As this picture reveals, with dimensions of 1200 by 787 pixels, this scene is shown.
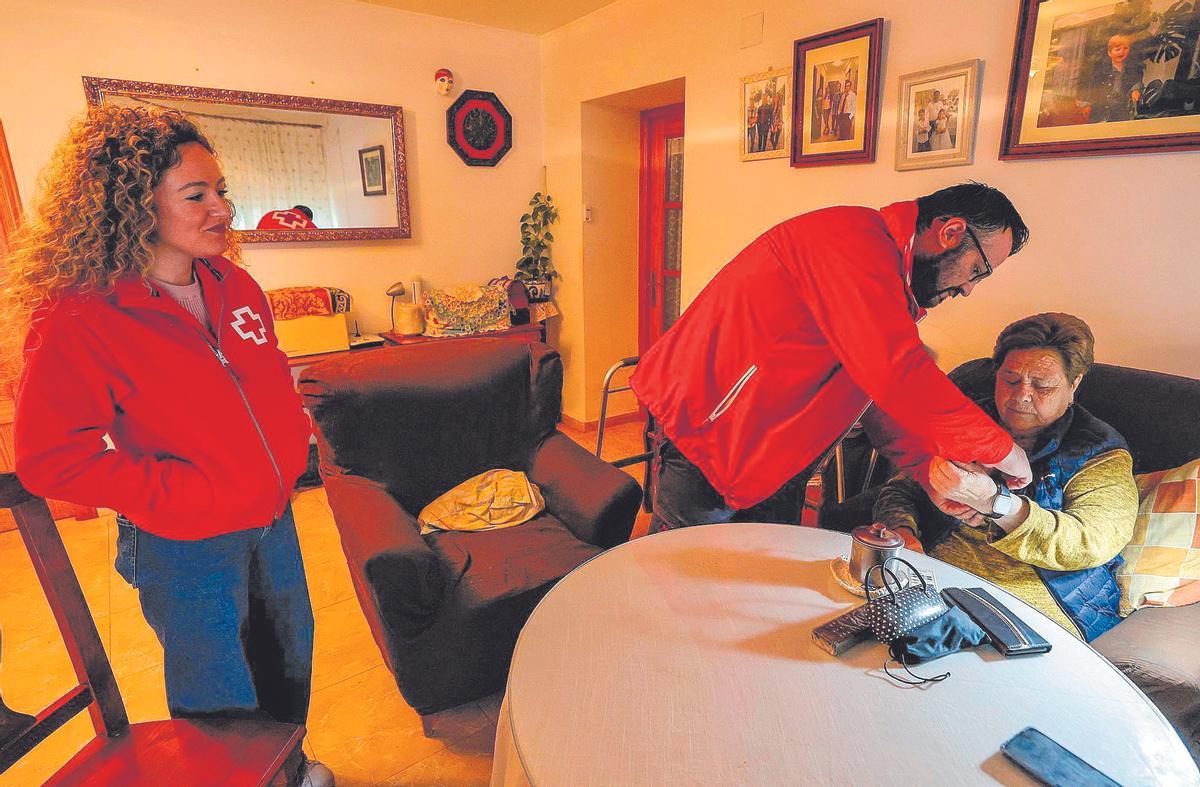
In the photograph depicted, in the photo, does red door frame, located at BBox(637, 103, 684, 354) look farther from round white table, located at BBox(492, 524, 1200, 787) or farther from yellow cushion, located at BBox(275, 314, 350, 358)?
round white table, located at BBox(492, 524, 1200, 787)

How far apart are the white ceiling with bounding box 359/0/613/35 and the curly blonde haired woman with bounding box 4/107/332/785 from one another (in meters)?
2.74

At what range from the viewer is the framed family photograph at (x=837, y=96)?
223cm

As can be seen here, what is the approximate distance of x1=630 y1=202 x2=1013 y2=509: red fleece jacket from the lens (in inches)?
45.3

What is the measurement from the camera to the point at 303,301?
3.26 m

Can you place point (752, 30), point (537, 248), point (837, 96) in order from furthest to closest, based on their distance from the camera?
point (537, 248), point (752, 30), point (837, 96)

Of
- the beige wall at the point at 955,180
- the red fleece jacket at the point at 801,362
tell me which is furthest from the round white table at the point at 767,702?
the beige wall at the point at 955,180

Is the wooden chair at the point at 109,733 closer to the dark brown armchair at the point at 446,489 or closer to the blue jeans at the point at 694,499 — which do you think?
the dark brown armchair at the point at 446,489

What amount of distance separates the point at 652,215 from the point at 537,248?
81 cm

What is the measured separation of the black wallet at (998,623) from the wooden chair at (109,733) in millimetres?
1188

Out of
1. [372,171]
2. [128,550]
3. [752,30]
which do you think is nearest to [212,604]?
[128,550]

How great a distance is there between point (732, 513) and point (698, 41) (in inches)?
93.3

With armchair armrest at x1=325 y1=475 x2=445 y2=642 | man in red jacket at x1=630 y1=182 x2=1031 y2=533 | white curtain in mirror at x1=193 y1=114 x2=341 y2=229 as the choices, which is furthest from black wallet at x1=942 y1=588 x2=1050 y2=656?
white curtain in mirror at x1=193 y1=114 x2=341 y2=229

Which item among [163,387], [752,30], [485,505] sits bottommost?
[485,505]

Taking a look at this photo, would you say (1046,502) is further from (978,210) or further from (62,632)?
(62,632)
